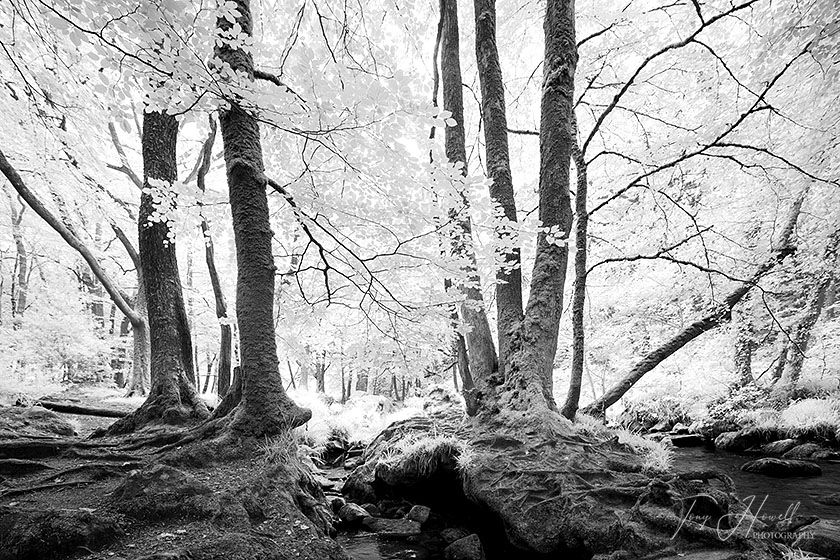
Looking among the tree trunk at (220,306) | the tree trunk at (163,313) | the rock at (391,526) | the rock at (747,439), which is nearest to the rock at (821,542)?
the rock at (391,526)

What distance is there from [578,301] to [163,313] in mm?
5169

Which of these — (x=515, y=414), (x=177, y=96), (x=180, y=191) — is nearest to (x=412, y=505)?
(x=515, y=414)

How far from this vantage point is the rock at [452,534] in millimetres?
3598

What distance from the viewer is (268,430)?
10.6 feet

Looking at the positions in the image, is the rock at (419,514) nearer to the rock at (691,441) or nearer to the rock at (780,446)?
the rock at (780,446)

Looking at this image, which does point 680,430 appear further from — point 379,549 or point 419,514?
point 379,549

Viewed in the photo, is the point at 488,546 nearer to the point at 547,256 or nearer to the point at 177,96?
the point at 547,256

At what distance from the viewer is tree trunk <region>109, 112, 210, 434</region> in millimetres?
4324

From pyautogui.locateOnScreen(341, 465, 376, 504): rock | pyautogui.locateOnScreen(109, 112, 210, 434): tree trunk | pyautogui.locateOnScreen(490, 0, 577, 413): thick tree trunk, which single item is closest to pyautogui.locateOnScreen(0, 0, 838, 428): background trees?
pyautogui.locateOnScreen(490, 0, 577, 413): thick tree trunk

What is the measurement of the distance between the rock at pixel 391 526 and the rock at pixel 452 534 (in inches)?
11.5

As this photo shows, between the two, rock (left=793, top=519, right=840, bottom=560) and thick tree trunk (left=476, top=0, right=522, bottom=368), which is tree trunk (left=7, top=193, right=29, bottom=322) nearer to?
thick tree trunk (left=476, top=0, right=522, bottom=368)

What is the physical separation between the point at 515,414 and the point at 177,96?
3986 millimetres

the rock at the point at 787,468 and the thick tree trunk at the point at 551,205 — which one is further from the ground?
the thick tree trunk at the point at 551,205

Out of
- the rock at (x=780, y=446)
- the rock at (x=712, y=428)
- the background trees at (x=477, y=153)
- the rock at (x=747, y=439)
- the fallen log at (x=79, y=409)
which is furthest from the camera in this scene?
the rock at (x=712, y=428)
